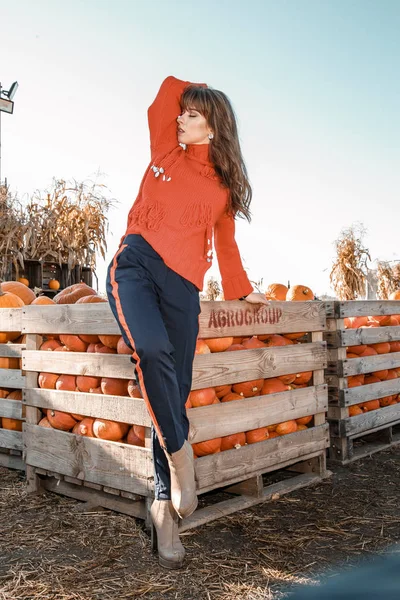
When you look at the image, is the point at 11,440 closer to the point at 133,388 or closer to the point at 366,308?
the point at 133,388

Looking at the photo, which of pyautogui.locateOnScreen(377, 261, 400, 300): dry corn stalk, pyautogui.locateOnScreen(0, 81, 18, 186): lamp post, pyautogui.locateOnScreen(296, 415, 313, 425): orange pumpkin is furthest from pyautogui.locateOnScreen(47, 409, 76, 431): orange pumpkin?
pyautogui.locateOnScreen(377, 261, 400, 300): dry corn stalk

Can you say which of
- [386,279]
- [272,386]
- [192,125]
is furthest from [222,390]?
[386,279]

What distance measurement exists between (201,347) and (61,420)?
2.92ft

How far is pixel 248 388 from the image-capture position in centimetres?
301

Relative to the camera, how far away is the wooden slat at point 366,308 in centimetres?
388

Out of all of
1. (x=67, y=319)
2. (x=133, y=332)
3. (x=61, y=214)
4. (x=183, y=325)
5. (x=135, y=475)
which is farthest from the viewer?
(x=61, y=214)

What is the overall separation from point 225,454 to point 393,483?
1297mm

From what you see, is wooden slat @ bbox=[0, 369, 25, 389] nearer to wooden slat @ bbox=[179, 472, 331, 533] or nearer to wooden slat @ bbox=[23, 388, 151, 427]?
wooden slat @ bbox=[23, 388, 151, 427]

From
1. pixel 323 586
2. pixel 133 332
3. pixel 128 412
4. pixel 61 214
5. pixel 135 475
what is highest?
pixel 61 214

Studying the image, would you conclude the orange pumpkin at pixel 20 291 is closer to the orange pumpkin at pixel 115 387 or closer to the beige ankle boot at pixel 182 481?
the orange pumpkin at pixel 115 387

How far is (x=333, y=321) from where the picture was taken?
3.86 metres

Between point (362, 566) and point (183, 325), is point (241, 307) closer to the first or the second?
point (183, 325)

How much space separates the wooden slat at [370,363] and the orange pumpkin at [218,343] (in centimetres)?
126

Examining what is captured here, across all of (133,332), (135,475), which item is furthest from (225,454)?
(133,332)
